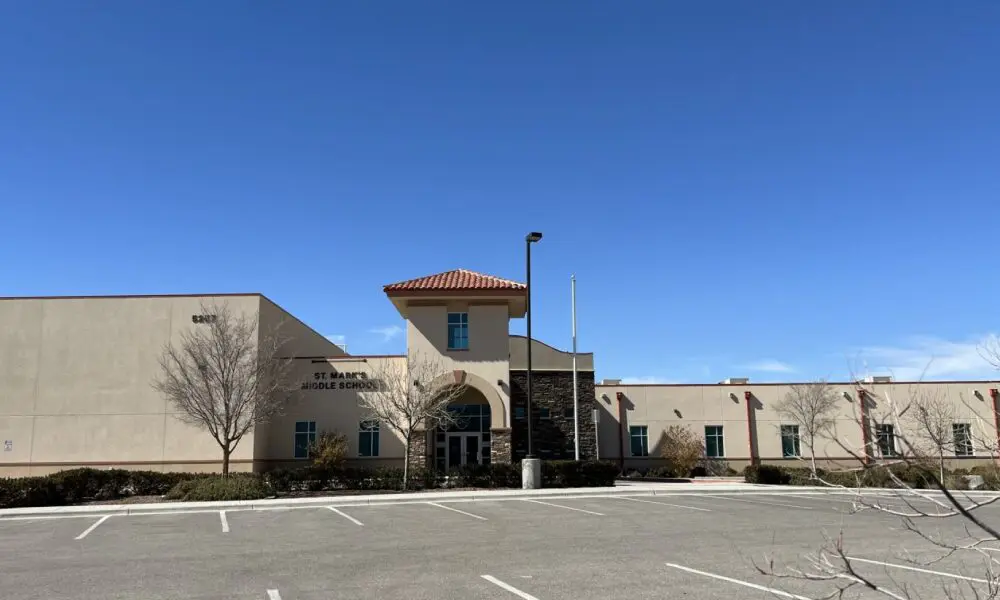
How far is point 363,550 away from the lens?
11.6 meters

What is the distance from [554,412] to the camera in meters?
33.8

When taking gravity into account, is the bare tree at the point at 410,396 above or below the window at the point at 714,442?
above

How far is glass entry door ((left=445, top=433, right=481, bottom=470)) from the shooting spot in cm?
3088

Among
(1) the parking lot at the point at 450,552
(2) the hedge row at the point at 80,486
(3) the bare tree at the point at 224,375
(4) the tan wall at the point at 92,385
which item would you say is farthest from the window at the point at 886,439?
(4) the tan wall at the point at 92,385

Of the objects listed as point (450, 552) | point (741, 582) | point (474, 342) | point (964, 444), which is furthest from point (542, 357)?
point (964, 444)

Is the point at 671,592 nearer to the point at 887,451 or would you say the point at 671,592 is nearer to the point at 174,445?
the point at 887,451

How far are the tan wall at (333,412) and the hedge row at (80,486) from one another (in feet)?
21.8

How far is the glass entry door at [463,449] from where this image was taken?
3088cm

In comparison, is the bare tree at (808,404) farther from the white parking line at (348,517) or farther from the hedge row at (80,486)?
the hedge row at (80,486)

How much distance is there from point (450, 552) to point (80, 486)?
1578 cm

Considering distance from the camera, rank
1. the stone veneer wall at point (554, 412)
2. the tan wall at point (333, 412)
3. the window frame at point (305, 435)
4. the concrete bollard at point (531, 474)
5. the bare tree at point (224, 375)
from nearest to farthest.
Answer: the concrete bollard at point (531, 474) < the bare tree at point (224, 375) < the tan wall at point (333, 412) < the window frame at point (305, 435) < the stone veneer wall at point (554, 412)

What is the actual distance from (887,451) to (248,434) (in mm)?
27079

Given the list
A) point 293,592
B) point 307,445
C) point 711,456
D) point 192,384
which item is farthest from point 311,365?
point 293,592

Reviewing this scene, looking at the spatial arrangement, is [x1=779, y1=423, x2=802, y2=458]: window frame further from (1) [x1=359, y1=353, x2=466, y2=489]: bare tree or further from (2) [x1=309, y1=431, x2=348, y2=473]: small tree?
(2) [x1=309, y1=431, x2=348, y2=473]: small tree
